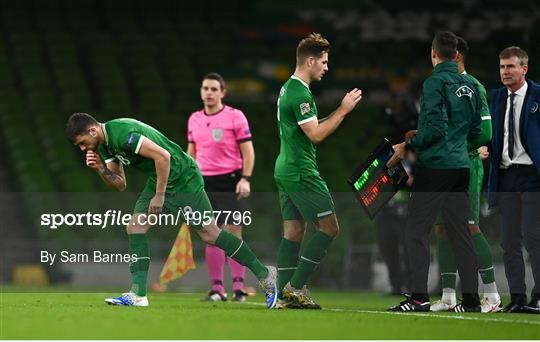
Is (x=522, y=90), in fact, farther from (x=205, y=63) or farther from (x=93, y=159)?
(x=205, y=63)

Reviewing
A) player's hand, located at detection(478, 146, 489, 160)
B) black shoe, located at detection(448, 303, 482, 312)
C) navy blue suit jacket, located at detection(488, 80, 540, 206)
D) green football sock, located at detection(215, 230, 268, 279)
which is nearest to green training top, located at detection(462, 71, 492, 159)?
navy blue suit jacket, located at detection(488, 80, 540, 206)

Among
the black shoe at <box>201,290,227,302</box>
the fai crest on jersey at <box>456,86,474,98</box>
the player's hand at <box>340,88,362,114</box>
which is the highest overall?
the fai crest on jersey at <box>456,86,474,98</box>

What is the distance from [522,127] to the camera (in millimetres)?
9602

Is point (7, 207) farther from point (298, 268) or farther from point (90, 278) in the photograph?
point (298, 268)

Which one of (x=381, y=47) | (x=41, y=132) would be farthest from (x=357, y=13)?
(x=41, y=132)

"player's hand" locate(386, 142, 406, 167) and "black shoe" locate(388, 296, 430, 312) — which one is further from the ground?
"player's hand" locate(386, 142, 406, 167)

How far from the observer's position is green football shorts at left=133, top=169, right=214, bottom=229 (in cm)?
953

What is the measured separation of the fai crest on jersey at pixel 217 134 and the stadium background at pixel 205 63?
2557mm

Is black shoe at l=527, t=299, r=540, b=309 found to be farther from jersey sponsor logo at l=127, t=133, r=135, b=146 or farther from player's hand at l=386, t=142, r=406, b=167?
jersey sponsor logo at l=127, t=133, r=135, b=146

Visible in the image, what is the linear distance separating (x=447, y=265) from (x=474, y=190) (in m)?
0.59

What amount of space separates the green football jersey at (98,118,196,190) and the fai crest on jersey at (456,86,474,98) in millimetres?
2029

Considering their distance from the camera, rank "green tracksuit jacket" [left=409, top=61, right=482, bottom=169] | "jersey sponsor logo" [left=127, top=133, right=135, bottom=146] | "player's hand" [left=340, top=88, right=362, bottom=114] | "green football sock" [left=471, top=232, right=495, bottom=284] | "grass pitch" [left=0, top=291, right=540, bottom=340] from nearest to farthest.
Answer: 1. "grass pitch" [left=0, top=291, right=540, bottom=340]
2. "player's hand" [left=340, top=88, right=362, bottom=114]
3. "green tracksuit jacket" [left=409, top=61, right=482, bottom=169]
4. "jersey sponsor logo" [left=127, top=133, right=135, bottom=146]
5. "green football sock" [left=471, top=232, right=495, bottom=284]

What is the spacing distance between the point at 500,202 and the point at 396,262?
299 cm

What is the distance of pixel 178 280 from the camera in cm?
1123
